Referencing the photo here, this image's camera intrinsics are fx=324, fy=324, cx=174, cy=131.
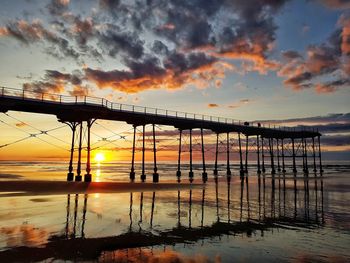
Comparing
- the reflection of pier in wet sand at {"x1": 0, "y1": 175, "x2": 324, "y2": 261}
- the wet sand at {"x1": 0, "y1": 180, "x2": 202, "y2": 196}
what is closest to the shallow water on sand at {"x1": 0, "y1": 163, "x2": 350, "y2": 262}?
the reflection of pier in wet sand at {"x1": 0, "y1": 175, "x2": 324, "y2": 261}

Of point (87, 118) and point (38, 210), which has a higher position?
point (87, 118)

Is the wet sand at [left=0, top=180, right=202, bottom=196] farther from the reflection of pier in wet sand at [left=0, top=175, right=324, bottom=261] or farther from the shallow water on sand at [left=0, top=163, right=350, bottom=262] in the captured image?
the reflection of pier in wet sand at [left=0, top=175, right=324, bottom=261]

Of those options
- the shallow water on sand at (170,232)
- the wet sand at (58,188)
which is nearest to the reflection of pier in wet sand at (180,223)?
the shallow water on sand at (170,232)

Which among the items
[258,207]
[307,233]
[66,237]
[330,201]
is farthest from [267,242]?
[330,201]

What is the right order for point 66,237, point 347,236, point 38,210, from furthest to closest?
1. point 38,210
2. point 347,236
3. point 66,237

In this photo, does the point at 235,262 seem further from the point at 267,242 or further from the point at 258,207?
the point at 258,207

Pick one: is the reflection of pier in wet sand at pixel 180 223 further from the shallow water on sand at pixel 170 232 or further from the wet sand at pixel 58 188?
the wet sand at pixel 58 188

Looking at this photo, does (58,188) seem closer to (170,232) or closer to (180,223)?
(180,223)

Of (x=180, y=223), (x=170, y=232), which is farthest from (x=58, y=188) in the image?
(x=170, y=232)

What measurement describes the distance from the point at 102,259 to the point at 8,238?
146 inches

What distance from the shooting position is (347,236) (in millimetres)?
11266

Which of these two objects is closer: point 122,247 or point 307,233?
point 122,247

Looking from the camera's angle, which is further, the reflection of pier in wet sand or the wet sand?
the wet sand

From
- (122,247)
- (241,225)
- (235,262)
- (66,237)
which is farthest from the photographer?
(241,225)
